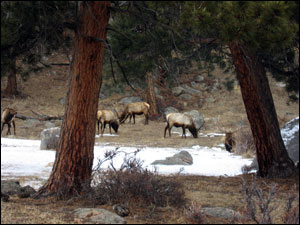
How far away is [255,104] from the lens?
910 cm

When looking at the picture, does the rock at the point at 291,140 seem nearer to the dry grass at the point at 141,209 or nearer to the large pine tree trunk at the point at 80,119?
the dry grass at the point at 141,209

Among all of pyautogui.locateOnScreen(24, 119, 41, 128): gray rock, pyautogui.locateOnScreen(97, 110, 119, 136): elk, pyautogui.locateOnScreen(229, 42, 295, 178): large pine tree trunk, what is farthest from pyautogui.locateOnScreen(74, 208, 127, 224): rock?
pyautogui.locateOnScreen(24, 119, 41, 128): gray rock

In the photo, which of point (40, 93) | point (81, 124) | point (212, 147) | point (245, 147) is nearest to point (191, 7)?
point (81, 124)

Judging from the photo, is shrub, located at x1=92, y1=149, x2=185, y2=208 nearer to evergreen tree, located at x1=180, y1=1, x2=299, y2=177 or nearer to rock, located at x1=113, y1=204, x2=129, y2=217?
rock, located at x1=113, y1=204, x2=129, y2=217

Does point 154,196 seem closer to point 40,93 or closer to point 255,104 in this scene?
point 255,104

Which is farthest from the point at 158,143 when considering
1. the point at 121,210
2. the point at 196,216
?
the point at 196,216

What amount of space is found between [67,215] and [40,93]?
→ 26881 millimetres

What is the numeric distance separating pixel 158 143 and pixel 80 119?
11.2 meters

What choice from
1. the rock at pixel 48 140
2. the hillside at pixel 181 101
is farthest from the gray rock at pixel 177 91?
the rock at pixel 48 140

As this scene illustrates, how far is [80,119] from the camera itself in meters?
6.98

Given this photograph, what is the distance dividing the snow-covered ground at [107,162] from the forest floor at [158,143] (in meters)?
1.11

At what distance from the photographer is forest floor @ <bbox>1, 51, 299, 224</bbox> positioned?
19.0 feet

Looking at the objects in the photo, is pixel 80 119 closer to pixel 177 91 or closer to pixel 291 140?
pixel 291 140

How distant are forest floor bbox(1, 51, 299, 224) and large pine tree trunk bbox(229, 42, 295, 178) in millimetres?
408
